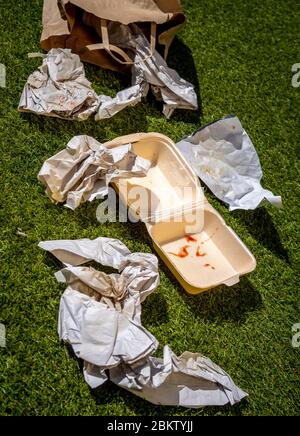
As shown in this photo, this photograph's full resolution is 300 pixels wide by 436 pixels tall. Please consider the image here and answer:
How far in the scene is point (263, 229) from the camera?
2738 mm

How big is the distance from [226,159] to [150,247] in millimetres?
677

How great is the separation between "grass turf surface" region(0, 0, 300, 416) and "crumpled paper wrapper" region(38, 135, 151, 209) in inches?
3.2

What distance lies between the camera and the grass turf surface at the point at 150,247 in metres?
2.08

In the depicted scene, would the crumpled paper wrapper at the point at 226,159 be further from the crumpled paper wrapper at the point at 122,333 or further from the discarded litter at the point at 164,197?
the crumpled paper wrapper at the point at 122,333

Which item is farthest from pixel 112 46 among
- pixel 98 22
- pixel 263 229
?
pixel 263 229

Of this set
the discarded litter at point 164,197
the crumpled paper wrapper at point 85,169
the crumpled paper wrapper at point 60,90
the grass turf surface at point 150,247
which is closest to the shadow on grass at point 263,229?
the grass turf surface at point 150,247

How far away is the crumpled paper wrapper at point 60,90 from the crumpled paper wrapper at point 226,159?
0.53 metres

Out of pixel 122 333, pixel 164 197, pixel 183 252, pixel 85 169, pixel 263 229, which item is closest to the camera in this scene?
pixel 122 333

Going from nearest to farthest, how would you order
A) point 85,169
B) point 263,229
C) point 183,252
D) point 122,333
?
point 122,333
point 85,169
point 183,252
point 263,229

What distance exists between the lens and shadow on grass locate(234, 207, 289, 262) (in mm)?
2701

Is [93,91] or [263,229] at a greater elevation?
[93,91]

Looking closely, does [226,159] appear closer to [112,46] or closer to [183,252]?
[183,252]
